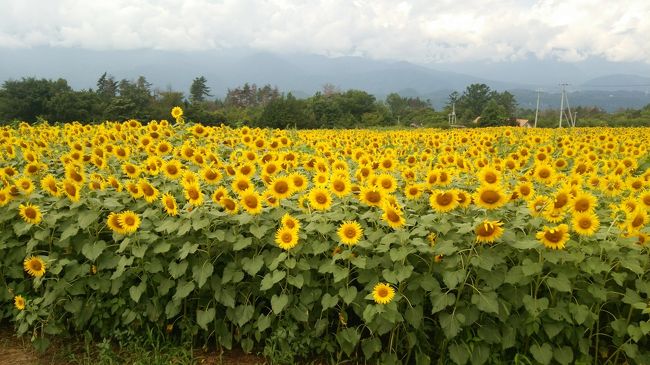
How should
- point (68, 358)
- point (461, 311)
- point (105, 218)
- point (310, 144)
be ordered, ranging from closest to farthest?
point (461, 311), point (68, 358), point (105, 218), point (310, 144)

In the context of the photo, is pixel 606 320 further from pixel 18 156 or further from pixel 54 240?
pixel 18 156

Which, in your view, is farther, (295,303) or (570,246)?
(295,303)

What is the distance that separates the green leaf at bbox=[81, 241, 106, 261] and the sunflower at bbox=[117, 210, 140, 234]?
0.26m

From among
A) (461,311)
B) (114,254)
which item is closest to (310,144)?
(114,254)

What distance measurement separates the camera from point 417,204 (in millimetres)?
3943

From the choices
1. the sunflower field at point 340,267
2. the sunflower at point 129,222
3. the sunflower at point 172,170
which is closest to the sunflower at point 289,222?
the sunflower field at point 340,267

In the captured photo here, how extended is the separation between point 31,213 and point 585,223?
4238 mm

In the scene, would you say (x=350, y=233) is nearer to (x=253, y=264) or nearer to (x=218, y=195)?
(x=253, y=264)

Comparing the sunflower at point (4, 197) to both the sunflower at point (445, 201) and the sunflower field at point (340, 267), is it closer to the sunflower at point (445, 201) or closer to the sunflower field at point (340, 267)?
the sunflower field at point (340, 267)

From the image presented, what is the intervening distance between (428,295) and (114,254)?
256 cm

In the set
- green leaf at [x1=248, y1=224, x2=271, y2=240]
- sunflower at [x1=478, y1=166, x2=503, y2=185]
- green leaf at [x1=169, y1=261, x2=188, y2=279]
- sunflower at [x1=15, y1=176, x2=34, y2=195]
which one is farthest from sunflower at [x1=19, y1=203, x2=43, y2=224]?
sunflower at [x1=478, y1=166, x2=503, y2=185]

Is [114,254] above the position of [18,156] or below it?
below

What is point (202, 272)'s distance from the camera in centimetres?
346

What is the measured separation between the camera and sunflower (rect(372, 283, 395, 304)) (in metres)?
3.12
